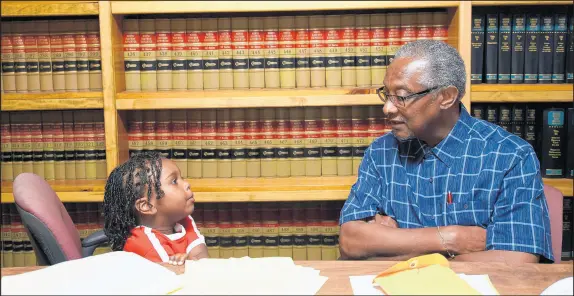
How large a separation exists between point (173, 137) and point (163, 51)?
15.0 inches

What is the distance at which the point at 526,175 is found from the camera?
1.78m

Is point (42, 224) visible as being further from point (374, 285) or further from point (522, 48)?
point (522, 48)

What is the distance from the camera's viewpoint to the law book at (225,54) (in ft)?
9.07

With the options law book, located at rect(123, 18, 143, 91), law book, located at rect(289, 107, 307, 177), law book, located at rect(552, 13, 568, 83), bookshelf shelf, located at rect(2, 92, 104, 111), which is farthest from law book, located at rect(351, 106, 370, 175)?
bookshelf shelf, located at rect(2, 92, 104, 111)

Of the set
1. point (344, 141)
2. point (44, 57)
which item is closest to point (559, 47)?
point (344, 141)

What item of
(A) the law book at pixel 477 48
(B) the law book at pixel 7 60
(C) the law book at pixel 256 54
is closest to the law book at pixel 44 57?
(B) the law book at pixel 7 60

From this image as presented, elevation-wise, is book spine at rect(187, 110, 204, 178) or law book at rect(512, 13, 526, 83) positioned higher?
law book at rect(512, 13, 526, 83)

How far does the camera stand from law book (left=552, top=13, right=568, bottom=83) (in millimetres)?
2660

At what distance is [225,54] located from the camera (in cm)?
278

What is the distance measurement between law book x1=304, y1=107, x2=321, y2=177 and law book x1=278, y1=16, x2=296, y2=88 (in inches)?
6.3

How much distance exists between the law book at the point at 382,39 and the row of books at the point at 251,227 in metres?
0.65

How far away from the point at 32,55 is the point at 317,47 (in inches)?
48.6

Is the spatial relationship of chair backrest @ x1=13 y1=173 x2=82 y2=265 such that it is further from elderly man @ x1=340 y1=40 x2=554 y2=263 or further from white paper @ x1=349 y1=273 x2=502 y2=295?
white paper @ x1=349 y1=273 x2=502 y2=295

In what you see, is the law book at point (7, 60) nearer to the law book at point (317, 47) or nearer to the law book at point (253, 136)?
the law book at point (253, 136)
